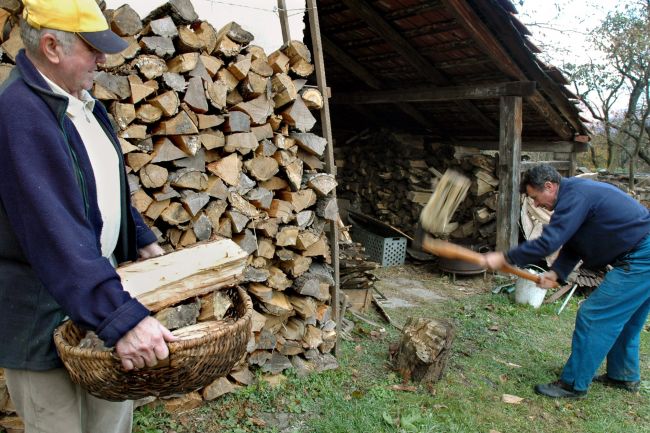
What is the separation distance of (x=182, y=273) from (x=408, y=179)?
6614 millimetres

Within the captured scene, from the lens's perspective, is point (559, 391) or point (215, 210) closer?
point (215, 210)

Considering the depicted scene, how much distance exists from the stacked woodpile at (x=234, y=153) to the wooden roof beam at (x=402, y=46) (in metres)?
2.49

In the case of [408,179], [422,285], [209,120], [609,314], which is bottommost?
→ [422,285]

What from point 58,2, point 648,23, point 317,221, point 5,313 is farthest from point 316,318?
point 648,23

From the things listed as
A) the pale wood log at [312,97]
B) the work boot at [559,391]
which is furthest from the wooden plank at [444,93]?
the work boot at [559,391]

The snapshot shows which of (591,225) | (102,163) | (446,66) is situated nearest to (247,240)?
(102,163)

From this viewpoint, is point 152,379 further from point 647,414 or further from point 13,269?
point 647,414

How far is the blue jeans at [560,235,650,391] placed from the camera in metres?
3.71

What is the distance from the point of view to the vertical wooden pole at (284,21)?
3.47 meters

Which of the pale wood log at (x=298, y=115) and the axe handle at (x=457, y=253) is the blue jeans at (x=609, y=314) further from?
the pale wood log at (x=298, y=115)

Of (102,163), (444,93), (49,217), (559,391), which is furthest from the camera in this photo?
(444,93)

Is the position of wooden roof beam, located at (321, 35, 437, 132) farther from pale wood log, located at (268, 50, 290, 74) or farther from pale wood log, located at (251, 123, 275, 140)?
pale wood log, located at (251, 123, 275, 140)

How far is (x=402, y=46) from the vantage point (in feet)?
19.7

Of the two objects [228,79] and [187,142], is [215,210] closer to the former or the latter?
[187,142]
